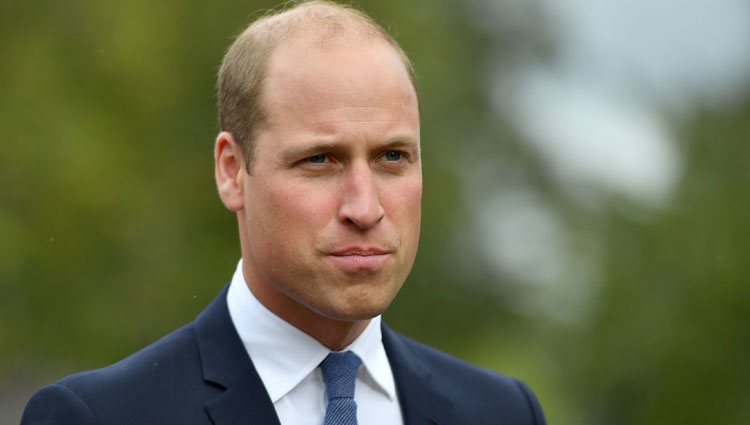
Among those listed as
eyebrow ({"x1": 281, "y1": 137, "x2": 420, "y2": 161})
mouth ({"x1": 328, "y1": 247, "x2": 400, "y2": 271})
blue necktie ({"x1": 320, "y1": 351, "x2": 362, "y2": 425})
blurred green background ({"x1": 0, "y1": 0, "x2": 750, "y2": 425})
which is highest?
eyebrow ({"x1": 281, "y1": 137, "x2": 420, "y2": 161})

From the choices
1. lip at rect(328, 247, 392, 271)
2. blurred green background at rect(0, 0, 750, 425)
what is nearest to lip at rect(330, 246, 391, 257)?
lip at rect(328, 247, 392, 271)

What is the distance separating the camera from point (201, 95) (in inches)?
518

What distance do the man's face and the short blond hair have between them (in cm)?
5

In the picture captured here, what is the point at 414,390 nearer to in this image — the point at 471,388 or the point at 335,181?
the point at 471,388

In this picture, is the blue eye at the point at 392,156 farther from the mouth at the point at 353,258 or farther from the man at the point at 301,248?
the mouth at the point at 353,258

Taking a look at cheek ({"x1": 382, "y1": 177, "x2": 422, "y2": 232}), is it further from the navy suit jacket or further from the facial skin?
the navy suit jacket

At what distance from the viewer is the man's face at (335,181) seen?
4.39m

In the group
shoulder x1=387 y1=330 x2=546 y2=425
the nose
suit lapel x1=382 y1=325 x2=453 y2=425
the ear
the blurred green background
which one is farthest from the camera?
the blurred green background

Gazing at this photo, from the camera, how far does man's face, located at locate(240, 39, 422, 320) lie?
439cm

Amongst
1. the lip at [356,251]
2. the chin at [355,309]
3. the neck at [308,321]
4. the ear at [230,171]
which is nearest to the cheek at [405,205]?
the lip at [356,251]

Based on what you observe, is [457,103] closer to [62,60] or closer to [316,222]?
[62,60]

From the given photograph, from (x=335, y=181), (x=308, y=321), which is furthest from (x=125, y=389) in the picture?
(x=335, y=181)

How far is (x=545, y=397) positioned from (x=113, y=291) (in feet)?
12.4

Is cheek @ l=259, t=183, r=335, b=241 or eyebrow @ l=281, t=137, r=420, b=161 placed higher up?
eyebrow @ l=281, t=137, r=420, b=161
